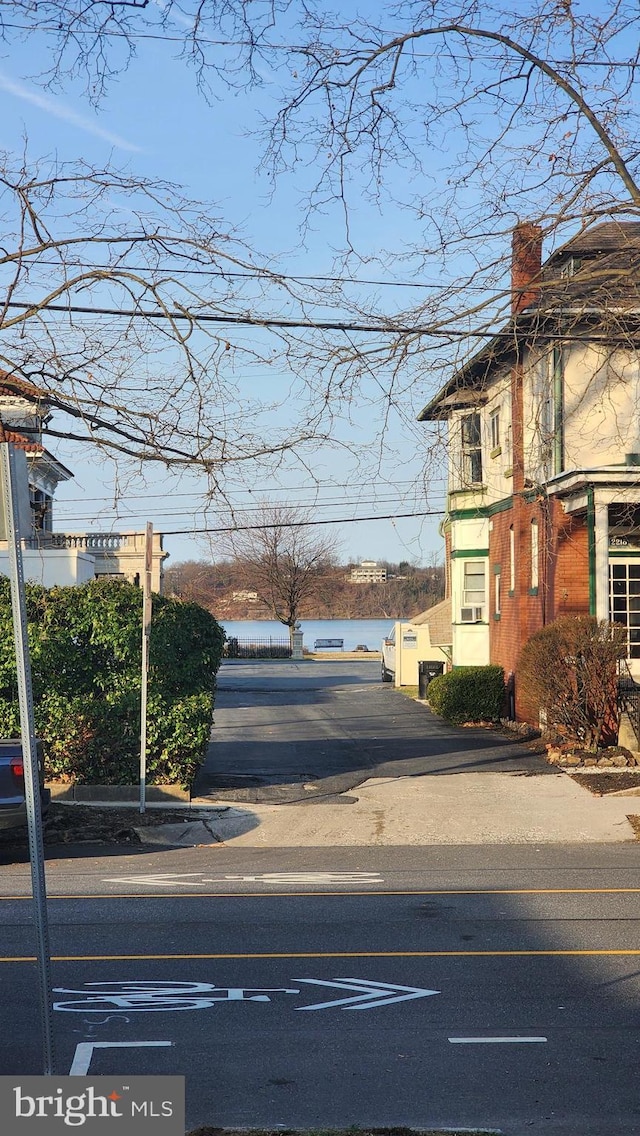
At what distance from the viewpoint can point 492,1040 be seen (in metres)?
6.36

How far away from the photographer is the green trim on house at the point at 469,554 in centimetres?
2934

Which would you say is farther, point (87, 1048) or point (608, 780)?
point (608, 780)

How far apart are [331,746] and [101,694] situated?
670 cm

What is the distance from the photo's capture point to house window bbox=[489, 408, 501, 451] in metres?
26.7

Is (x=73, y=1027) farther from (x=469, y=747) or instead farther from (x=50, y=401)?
(x=469, y=747)

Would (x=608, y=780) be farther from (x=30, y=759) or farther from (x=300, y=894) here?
(x=30, y=759)

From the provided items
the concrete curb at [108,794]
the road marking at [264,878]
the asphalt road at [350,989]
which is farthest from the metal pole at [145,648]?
the road marking at [264,878]

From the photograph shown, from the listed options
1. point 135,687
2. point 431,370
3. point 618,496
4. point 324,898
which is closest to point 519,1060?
point 324,898

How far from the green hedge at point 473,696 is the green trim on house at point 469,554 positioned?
14.3 feet

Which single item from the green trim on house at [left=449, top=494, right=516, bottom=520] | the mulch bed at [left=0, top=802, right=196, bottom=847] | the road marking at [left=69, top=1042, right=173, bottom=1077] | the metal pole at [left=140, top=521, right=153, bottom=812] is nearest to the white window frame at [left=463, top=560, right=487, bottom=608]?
the green trim on house at [left=449, top=494, right=516, bottom=520]

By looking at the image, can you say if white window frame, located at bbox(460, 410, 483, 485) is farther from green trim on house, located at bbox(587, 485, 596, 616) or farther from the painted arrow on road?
the painted arrow on road

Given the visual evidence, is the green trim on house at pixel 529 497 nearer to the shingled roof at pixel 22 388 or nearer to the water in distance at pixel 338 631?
the shingled roof at pixel 22 388

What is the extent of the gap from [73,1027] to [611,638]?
13.7 metres

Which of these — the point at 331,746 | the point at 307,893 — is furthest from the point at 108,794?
the point at 331,746
